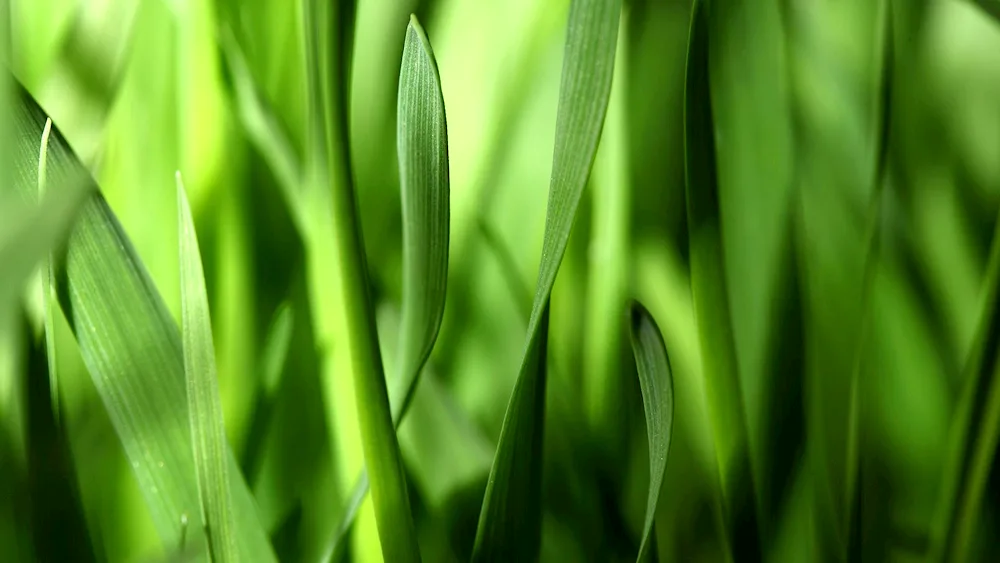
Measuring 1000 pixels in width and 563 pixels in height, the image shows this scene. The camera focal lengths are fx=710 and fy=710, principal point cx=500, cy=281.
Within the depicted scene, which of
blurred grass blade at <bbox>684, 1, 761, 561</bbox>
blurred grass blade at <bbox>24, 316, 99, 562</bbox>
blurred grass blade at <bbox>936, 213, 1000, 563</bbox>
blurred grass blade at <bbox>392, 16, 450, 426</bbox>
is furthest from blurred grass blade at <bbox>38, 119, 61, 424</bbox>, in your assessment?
blurred grass blade at <bbox>936, 213, 1000, 563</bbox>

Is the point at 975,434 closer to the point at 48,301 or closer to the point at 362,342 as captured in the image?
the point at 362,342

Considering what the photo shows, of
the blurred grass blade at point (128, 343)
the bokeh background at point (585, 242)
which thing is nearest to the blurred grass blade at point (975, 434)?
the bokeh background at point (585, 242)

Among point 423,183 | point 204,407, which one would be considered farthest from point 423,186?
point 204,407

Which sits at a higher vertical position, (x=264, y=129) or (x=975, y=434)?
(x=264, y=129)

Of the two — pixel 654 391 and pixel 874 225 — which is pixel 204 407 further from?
pixel 874 225

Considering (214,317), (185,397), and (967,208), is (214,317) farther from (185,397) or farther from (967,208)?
(967,208)

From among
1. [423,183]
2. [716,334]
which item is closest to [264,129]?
[423,183]
